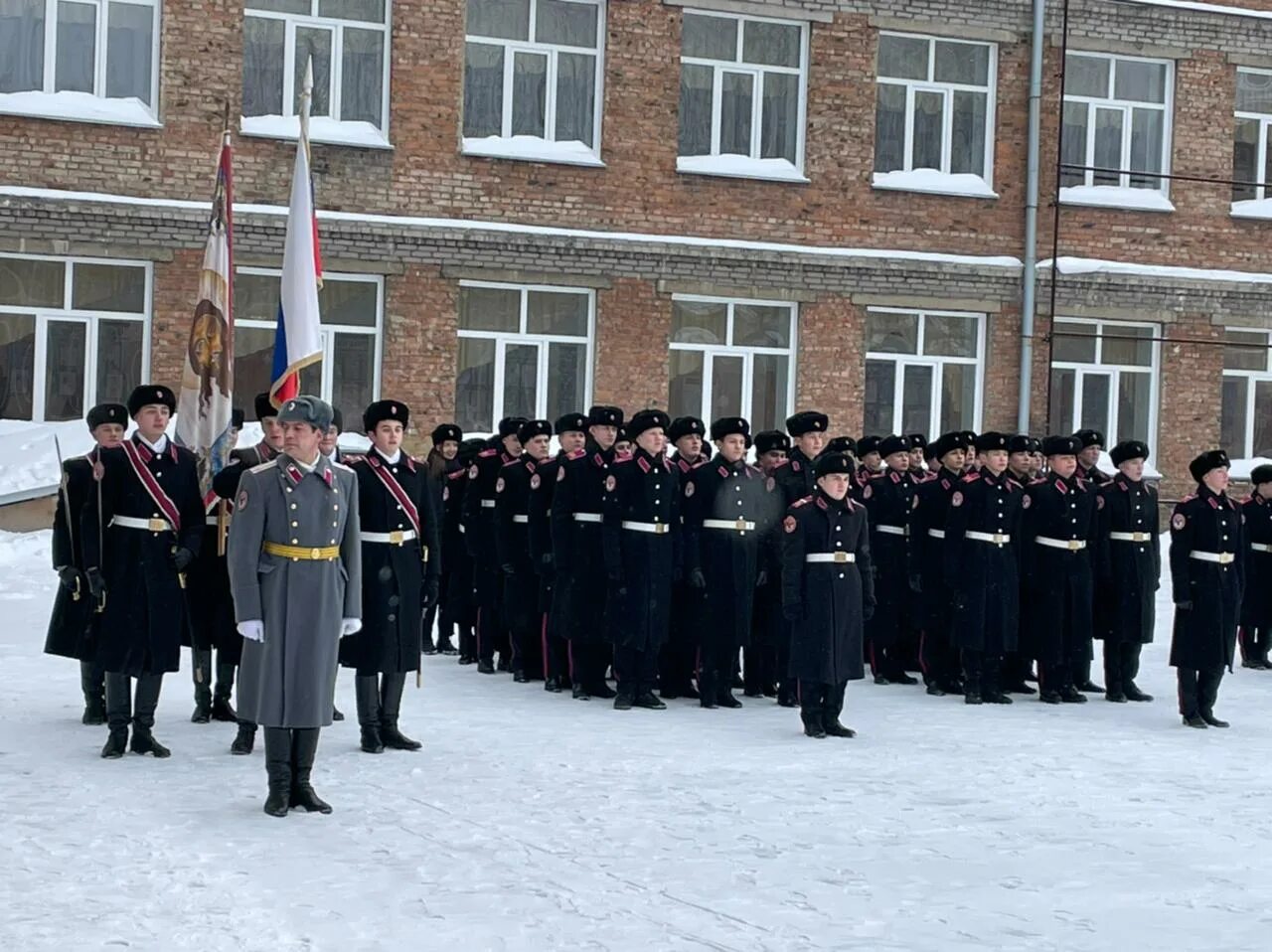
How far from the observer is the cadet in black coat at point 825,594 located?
35.3ft

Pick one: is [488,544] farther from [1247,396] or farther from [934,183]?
[1247,396]

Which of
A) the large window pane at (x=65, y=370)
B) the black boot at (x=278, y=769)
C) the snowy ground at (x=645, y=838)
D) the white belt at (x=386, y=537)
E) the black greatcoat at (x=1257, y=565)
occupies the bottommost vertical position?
the snowy ground at (x=645, y=838)

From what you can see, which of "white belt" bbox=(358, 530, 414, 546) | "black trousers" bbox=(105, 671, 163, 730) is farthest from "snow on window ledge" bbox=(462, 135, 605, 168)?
"black trousers" bbox=(105, 671, 163, 730)

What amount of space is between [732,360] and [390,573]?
12952mm

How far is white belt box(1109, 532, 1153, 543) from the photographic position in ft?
43.4

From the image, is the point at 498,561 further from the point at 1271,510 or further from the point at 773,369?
the point at 773,369

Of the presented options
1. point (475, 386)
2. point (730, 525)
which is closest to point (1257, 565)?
point (730, 525)

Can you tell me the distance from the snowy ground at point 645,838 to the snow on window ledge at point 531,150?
10.8 meters

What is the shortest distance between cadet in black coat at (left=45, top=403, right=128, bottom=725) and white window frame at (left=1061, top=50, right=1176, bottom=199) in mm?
16201

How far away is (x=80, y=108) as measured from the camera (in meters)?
19.8

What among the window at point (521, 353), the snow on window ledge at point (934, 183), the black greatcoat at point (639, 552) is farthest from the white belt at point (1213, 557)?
the snow on window ledge at point (934, 183)

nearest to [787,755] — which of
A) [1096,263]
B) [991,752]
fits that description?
[991,752]

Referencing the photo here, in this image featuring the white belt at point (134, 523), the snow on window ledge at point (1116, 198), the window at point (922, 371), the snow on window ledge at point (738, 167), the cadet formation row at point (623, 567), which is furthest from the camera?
the snow on window ledge at point (1116, 198)

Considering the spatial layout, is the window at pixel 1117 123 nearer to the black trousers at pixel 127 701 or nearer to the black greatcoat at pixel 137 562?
the black greatcoat at pixel 137 562
